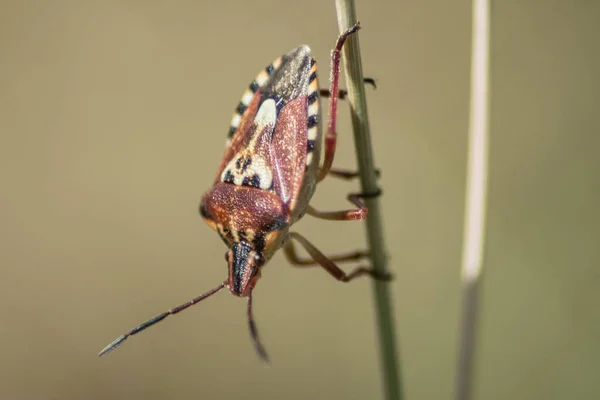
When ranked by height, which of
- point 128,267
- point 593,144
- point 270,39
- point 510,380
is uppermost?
point 270,39

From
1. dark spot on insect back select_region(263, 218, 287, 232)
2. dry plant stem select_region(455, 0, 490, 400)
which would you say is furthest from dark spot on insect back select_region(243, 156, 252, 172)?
dry plant stem select_region(455, 0, 490, 400)

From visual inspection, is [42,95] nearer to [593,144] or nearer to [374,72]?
[374,72]

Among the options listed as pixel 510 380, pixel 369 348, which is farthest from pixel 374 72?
pixel 510 380

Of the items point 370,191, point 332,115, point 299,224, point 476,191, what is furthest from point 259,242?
point 299,224

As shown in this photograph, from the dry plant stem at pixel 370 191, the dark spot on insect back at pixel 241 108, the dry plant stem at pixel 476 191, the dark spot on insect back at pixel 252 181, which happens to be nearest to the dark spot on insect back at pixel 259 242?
the dark spot on insect back at pixel 252 181

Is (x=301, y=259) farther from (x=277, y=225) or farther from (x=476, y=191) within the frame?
(x=476, y=191)

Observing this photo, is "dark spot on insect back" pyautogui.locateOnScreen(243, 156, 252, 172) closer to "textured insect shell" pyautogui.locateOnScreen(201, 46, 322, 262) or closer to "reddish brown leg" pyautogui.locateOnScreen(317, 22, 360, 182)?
"textured insect shell" pyautogui.locateOnScreen(201, 46, 322, 262)

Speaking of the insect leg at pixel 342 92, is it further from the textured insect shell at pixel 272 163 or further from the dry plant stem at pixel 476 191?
the dry plant stem at pixel 476 191
